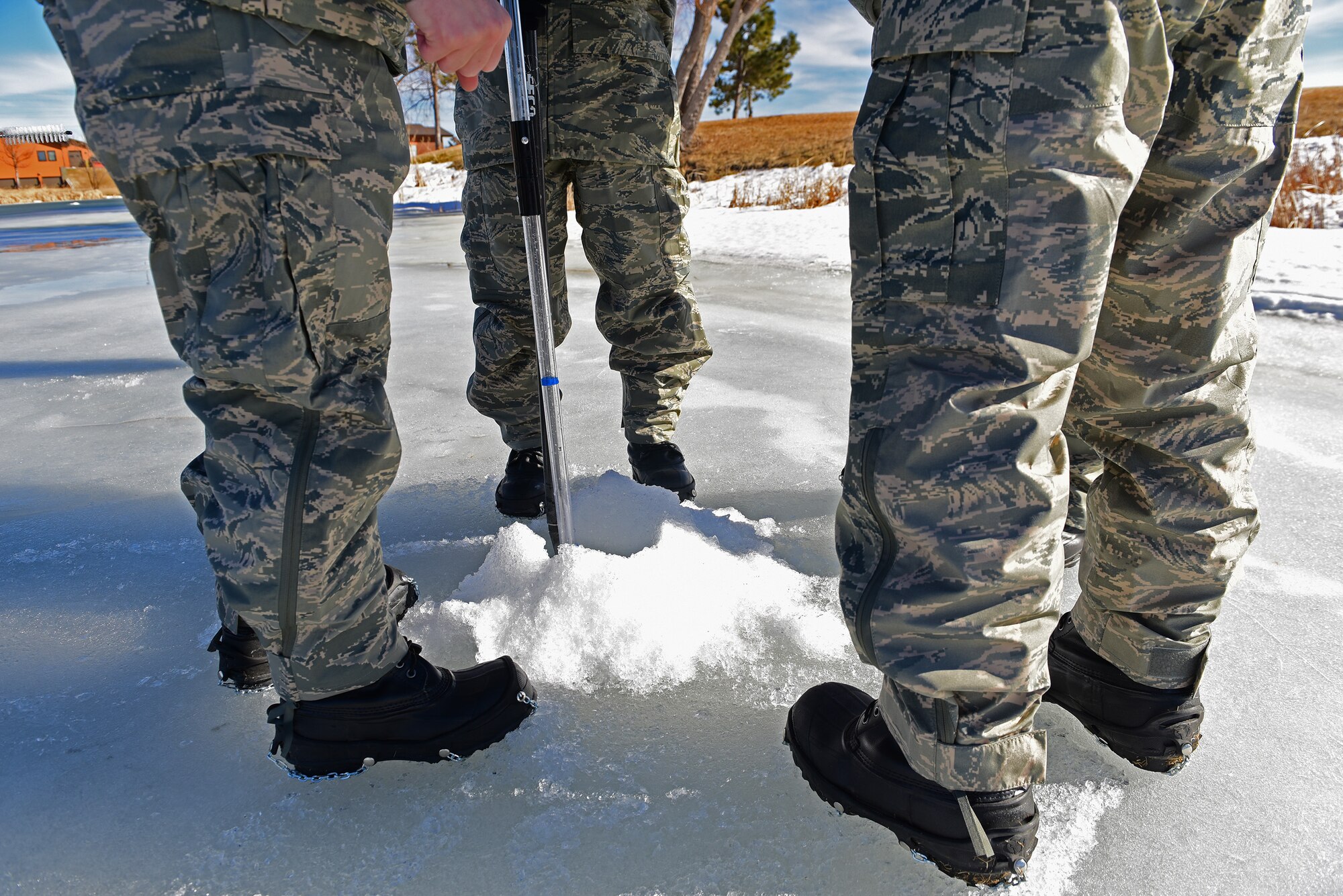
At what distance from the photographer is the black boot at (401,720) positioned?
94 cm

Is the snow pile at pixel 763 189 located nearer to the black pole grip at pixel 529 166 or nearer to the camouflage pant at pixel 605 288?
the camouflage pant at pixel 605 288

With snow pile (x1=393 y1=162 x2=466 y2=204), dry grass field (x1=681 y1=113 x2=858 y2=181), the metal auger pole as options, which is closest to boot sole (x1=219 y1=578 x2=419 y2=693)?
the metal auger pole

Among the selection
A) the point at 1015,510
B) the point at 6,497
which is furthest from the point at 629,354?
the point at 6,497

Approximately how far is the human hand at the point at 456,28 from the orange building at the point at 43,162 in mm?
39011

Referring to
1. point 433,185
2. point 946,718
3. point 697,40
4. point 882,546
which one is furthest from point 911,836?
point 433,185

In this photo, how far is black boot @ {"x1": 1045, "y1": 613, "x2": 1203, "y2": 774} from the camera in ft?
3.08

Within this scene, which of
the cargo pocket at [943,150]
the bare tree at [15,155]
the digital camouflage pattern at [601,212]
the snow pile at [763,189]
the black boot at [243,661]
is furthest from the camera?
the bare tree at [15,155]

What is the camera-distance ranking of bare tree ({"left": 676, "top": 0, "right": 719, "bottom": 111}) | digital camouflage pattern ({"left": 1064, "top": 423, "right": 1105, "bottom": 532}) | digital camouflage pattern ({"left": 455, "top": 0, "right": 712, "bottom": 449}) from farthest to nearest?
bare tree ({"left": 676, "top": 0, "right": 719, "bottom": 111}) < digital camouflage pattern ({"left": 455, "top": 0, "right": 712, "bottom": 449}) < digital camouflage pattern ({"left": 1064, "top": 423, "right": 1105, "bottom": 532})

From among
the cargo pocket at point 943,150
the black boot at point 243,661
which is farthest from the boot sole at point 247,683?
the cargo pocket at point 943,150

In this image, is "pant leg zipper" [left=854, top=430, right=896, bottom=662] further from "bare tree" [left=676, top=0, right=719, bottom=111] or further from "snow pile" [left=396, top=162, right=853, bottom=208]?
"bare tree" [left=676, top=0, right=719, bottom=111]

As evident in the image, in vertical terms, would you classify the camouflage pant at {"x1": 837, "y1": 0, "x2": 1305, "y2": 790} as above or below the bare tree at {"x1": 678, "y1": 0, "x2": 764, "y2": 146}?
below

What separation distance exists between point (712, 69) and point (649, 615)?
12607 millimetres

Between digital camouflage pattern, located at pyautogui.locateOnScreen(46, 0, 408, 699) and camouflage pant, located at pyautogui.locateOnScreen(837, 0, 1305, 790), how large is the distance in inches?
20.9

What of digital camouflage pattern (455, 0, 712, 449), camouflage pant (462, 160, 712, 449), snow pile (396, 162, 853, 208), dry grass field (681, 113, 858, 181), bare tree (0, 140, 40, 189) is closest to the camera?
digital camouflage pattern (455, 0, 712, 449)
